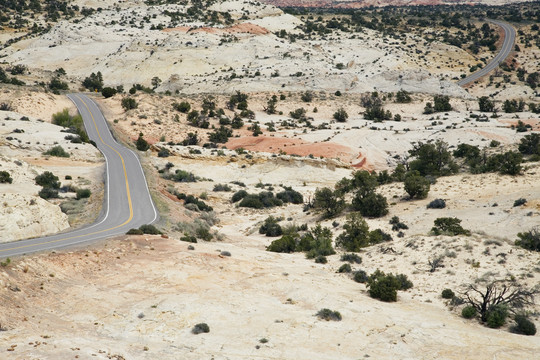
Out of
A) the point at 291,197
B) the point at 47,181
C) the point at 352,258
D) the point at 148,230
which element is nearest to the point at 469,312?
the point at 352,258

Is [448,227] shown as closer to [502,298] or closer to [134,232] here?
[502,298]

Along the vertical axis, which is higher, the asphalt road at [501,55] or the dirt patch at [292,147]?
the asphalt road at [501,55]

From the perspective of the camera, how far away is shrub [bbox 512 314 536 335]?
65.2 feet

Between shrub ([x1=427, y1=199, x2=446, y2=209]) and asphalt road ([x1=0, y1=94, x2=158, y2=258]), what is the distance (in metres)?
22.6

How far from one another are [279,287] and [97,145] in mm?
47319

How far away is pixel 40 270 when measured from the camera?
2228 cm

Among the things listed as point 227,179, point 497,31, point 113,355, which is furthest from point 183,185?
point 497,31

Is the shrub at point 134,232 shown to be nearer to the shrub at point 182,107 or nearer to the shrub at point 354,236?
the shrub at point 354,236

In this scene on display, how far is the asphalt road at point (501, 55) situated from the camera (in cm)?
11525

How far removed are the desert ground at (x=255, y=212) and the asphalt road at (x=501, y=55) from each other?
130 inches

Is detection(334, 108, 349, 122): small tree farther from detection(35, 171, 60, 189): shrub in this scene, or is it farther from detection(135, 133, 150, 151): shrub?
detection(35, 171, 60, 189): shrub

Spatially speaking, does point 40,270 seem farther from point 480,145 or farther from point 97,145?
point 480,145

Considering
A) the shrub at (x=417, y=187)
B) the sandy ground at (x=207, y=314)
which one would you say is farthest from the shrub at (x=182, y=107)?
the sandy ground at (x=207, y=314)

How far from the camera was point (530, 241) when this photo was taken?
94.7ft
